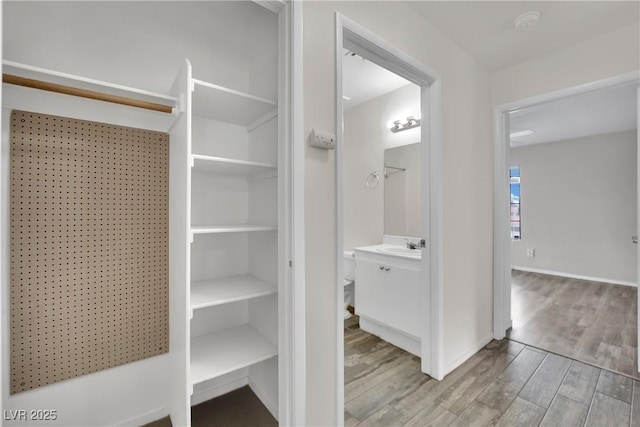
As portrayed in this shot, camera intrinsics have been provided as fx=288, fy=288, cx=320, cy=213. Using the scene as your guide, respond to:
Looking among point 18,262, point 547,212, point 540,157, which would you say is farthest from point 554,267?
point 18,262

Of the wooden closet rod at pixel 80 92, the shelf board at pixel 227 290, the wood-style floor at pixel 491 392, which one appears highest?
the wooden closet rod at pixel 80 92

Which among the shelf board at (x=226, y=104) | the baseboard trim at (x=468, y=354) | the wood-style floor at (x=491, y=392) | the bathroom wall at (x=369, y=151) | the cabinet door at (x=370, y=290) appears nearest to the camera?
the shelf board at (x=226, y=104)

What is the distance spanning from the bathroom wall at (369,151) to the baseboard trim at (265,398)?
2.02 metres

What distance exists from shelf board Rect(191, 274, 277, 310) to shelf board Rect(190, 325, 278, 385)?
0.32m

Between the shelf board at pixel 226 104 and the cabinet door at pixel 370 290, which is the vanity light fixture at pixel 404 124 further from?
the shelf board at pixel 226 104

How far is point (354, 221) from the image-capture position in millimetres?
3658

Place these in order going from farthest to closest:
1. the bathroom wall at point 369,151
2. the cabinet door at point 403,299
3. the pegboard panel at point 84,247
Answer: the bathroom wall at point 369,151 < the cabinet door at point 403,299 < the pegboard panel at point 84,247

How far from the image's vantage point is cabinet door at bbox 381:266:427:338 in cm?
229

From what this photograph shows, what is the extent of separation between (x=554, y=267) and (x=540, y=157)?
80.4 inches

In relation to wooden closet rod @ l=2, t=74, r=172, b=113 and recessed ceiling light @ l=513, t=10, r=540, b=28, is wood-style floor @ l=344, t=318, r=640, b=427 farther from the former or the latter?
recessed ceiling light @ l=513, t=10, r=540, b=28

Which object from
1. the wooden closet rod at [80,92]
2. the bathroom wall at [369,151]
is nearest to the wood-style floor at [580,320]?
the bathroom wall at [369,151]

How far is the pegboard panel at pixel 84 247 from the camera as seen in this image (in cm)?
132

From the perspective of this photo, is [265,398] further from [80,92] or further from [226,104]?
[80,92]

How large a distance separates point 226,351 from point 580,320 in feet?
12.1
